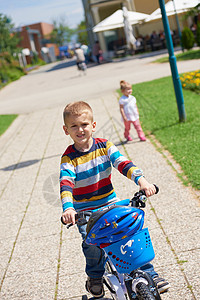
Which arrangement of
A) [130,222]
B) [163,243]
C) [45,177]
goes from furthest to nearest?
1. [45,177]
2. [163,243]
3. [130,222]

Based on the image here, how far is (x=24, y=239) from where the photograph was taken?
509cm

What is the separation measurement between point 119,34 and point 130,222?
35.4m

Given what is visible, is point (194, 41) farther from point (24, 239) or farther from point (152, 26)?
point (24, 239)

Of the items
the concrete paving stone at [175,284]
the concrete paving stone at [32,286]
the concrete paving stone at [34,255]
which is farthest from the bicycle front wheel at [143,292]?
the concrete paving stone at [34,255]

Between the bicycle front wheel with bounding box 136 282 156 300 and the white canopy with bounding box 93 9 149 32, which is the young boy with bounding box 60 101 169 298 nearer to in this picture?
the bicycle front wheel with bounding box 136 282 156 300

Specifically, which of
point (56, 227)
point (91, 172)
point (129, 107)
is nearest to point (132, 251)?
point (91, 172)

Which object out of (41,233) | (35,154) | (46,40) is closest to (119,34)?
(35,154)

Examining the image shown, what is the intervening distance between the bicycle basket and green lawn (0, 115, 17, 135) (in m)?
10.9

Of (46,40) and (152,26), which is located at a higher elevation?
(46,40)

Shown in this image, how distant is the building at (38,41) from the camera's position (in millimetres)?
83262

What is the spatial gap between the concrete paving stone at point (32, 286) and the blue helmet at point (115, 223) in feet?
5.43

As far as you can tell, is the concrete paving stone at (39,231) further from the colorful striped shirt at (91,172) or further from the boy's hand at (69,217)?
the boy's hand at (69,217)

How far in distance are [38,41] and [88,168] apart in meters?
94.5

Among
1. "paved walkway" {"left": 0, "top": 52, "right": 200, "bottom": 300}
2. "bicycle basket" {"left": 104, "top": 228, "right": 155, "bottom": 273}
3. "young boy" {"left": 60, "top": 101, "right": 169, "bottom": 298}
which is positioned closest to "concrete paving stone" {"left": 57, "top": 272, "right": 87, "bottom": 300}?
"paved walkway" {"left": 0, "top": 52, "right": 200, "bottom": 300}
